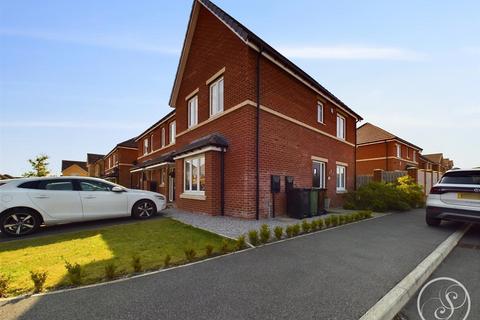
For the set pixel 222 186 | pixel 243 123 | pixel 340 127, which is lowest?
pixel 222 186

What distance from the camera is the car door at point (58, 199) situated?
25.7 feet

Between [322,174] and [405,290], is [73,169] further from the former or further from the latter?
[405,290]

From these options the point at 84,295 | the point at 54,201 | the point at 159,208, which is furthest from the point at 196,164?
the point at 84,295

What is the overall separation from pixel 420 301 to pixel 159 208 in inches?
346

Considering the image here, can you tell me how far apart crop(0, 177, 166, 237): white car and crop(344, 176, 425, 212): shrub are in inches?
399

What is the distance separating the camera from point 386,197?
495 inches

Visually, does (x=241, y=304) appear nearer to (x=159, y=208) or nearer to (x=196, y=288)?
(x=196, y=288)

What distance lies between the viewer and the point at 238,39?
9992 mm

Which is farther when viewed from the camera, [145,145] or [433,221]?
[145,145]

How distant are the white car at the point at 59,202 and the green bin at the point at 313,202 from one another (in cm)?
633

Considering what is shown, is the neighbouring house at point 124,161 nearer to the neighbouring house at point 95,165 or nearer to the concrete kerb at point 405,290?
the neighbouring house at point 95,165

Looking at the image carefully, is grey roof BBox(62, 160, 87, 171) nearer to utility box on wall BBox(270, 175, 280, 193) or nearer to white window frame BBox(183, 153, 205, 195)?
white window frame BBox(183, 153, 205, 195)

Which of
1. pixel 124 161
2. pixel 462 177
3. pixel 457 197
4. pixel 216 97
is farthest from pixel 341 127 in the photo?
pixel 124 161

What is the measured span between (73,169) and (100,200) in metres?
61.5
